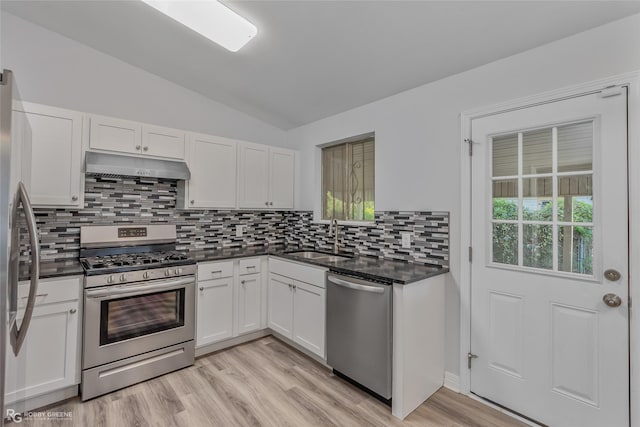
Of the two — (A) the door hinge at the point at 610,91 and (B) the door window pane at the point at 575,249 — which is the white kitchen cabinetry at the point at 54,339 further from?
(A) the door hinge at the point at 610,91

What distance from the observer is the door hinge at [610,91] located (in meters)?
1.61

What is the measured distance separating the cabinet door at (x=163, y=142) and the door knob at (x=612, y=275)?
3.32 metres

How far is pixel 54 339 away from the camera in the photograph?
2.00m

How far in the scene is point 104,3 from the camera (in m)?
2.13

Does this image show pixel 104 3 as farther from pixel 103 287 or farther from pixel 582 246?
pixel 582 246

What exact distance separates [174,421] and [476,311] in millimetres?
2204

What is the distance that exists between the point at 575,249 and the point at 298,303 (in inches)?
82.8

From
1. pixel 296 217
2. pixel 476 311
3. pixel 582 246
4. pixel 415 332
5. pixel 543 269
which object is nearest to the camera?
pixel 582 246

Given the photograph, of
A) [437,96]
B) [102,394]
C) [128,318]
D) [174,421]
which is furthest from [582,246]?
[102,394]

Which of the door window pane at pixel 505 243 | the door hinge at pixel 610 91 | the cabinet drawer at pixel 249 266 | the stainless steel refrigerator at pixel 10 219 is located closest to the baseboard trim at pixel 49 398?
the stainless steel refrigerator at pixel 10 219

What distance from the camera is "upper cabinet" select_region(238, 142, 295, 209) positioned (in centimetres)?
330

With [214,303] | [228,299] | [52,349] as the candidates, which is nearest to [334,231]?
[228,299]

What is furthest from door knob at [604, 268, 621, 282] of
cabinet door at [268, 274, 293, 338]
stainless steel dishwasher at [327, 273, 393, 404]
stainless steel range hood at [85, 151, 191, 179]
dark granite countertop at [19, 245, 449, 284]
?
stainless steel range hood at [85, 151, 191, 179]

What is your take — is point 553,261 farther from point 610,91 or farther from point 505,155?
point 610,91
